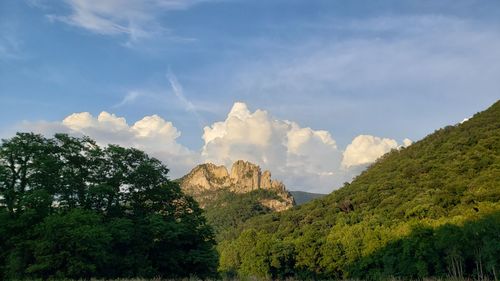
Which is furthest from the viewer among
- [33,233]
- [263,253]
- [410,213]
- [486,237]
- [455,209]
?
[263,253]

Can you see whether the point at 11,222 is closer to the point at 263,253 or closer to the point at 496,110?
the point at 263,253

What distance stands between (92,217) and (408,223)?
5564cm

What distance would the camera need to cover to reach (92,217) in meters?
42.5

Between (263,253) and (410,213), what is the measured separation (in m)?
32.4

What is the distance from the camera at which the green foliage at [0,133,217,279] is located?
38.9 meters

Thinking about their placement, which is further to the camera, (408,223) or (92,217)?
(408,223)

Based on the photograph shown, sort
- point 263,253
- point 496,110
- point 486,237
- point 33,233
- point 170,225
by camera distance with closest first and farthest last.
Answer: point 33,233 < point 170,225 < point 486,237 < point 263,253 < point 496,110

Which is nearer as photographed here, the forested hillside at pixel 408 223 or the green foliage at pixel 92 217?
the green foliage at pixel 92 217

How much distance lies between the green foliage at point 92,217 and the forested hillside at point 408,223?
1862 cm

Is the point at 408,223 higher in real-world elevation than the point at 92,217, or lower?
lower

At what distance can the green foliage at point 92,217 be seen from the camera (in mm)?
38875

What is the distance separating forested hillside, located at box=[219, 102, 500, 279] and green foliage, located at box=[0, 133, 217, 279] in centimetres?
1862

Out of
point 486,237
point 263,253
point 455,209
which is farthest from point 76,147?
point 455,209

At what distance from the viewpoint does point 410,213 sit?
305ft
